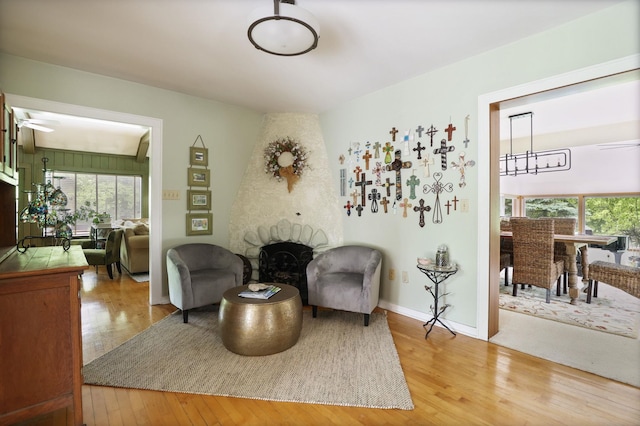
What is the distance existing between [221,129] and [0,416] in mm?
3441

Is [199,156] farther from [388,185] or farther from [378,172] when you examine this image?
[388,185]

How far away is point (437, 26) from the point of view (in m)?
2.32

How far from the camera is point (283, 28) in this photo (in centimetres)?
Result: 197

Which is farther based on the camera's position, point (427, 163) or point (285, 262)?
point (285, 262)

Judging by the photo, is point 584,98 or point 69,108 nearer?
point 69,108

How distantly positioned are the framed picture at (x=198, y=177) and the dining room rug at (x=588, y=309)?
4050 mm

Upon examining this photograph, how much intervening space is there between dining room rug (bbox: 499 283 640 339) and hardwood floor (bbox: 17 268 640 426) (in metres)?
0.88

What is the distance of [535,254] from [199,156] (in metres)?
4.42

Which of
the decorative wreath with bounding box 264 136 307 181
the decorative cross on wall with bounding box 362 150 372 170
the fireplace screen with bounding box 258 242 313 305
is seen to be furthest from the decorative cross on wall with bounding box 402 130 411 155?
the fireplace screen with bounding box 258 242 313 305

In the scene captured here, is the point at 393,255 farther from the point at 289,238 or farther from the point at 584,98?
the point at 584,98

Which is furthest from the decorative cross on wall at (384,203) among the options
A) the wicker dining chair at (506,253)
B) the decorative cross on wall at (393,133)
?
the wicker dining chair at (506,253)

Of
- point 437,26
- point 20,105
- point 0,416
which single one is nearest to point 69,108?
point 20,105

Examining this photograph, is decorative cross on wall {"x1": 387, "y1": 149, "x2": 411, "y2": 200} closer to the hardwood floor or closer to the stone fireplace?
the stone fireplace

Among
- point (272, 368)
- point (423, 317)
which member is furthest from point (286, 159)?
point (272, 368)
